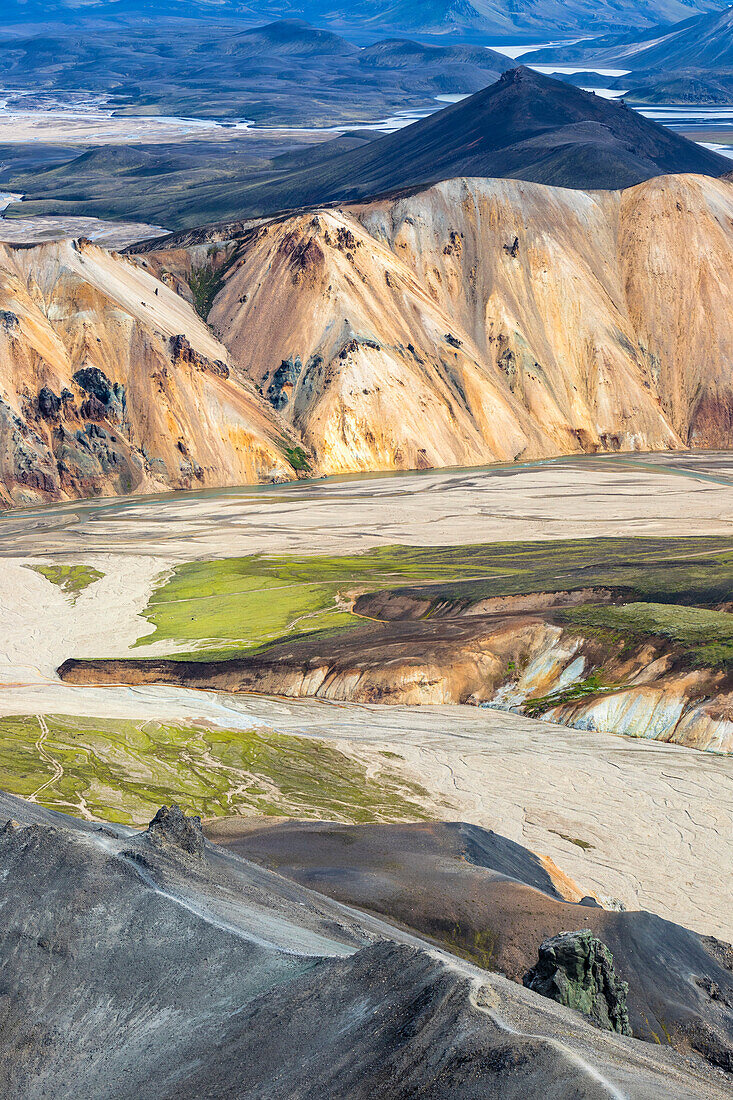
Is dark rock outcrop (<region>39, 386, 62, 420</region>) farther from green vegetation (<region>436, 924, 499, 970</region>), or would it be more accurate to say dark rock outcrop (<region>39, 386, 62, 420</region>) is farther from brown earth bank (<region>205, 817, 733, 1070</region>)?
green vegetation (<region>436, 924, 499, 970</region>)

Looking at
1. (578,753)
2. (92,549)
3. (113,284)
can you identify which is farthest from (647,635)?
(113,284)

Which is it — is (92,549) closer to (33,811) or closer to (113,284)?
(113,284)

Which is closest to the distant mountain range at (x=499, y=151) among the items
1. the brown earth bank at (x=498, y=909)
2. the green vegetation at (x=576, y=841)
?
the green vegetation at (x=576, y=841)

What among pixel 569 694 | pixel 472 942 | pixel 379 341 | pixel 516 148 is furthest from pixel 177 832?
pixel 516 148

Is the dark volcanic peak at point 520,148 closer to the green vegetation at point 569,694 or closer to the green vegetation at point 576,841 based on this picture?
the green vegetation at point 569,694

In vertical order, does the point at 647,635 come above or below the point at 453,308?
below
